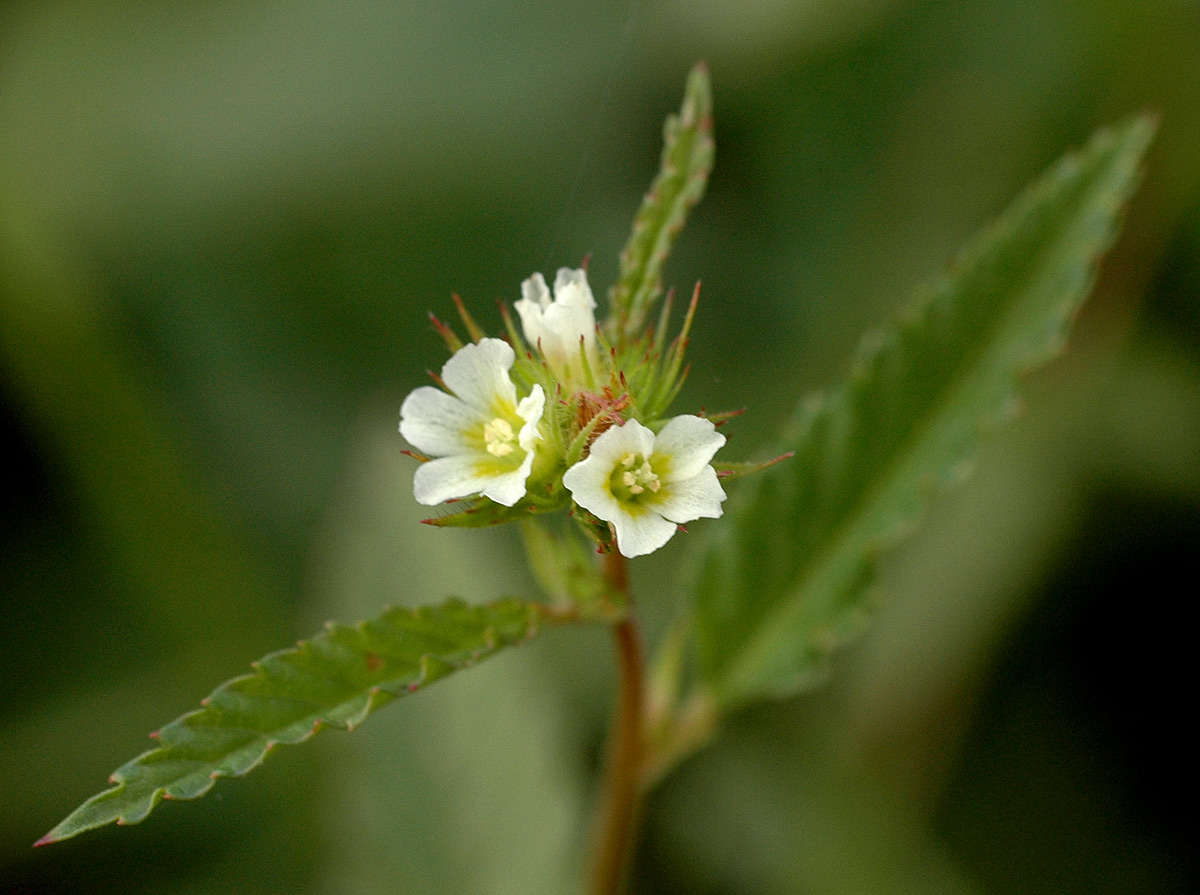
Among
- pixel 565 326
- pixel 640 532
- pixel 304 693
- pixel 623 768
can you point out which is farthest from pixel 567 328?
pixel 623 768

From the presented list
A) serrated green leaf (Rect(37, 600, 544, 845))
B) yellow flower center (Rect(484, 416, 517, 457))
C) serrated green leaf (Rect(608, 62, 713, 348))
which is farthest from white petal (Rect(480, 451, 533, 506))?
serrated green leaf (Rect(608, 62, 713, 348))

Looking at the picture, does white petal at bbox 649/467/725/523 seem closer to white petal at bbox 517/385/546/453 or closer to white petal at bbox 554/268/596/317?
white petal at bbox 517/385/546/453

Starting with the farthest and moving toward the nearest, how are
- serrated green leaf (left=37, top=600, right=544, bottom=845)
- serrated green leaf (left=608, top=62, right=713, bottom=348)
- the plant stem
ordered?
the plant stem → serrated green leaf (left=608, top=62, right=713, bottom=348) → serrated green leaf (left=37, top=600, right=544, bottom=845)

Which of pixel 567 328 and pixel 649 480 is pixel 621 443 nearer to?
pixel 649 480

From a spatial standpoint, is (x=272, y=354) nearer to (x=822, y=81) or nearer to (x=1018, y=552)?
(x=822, y=81)

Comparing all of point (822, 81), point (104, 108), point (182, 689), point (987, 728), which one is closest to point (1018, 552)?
point (987, 728)

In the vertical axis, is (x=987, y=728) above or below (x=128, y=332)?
below
